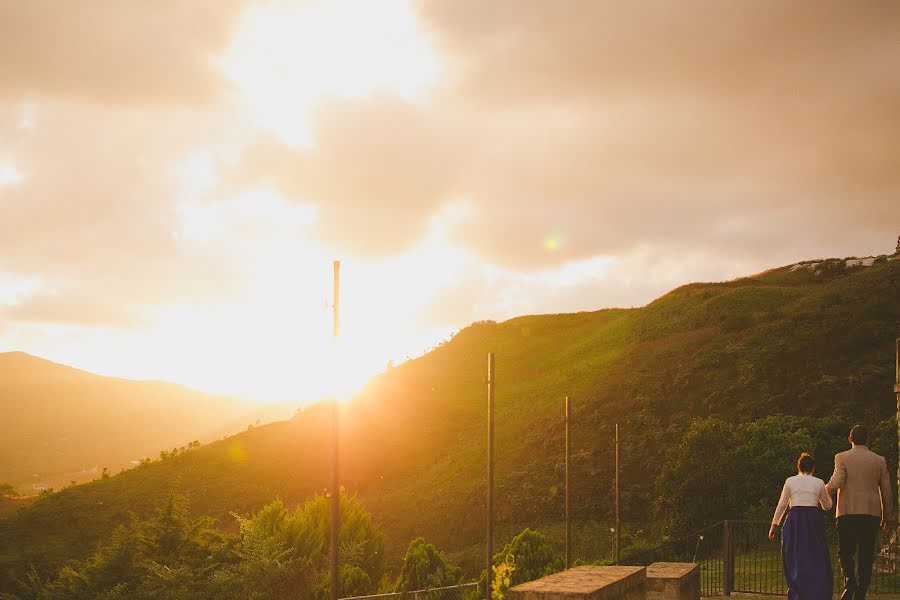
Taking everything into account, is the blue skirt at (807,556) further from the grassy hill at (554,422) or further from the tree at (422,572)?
the grassy hill at (554,422)

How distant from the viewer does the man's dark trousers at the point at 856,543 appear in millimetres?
10992

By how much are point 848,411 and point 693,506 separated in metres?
20.2

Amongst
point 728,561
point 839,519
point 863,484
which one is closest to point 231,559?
point 728,561

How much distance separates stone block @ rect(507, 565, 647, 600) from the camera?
668 centimetres

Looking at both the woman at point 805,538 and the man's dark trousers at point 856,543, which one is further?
the man's dark trousers at point 856,543

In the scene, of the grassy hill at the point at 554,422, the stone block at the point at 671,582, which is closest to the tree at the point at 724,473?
the grassy hill at the point at 554,422

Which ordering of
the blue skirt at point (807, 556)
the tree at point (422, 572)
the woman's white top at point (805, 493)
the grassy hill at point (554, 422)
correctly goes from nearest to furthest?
the blue skirt at point (807, 556) → the woman's white top at point (805, 493) → the tree at point (422, 572) → the grassy hill at point (554, 422)

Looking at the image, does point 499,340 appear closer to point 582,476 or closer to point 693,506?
point 582,476

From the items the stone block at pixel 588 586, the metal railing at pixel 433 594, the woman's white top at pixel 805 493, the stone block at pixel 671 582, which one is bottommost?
the metal railing at pixel 433 594

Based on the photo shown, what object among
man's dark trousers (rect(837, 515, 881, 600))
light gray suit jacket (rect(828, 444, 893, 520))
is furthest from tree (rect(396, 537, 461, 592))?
light gray suit jacket (rect(828, 444, 893, 520))

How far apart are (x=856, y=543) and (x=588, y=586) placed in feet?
20.5

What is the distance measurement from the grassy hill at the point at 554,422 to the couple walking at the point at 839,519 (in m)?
30.0

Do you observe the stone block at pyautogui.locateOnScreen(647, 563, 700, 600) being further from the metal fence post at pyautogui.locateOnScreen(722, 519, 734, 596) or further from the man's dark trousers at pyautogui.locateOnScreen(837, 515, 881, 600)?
the metal fence post at pyautogui.locateOnScreen(722, 519, 734, 596)

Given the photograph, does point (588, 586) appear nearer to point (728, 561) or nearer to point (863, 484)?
point (863, 484)
